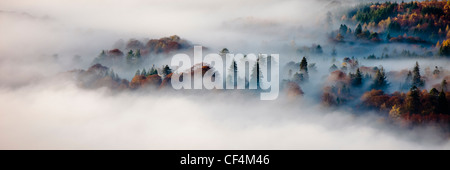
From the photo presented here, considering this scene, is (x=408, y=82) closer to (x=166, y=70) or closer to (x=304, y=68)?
(x=304, y=68)

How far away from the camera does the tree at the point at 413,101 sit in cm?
3183

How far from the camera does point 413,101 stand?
3195 centimetres

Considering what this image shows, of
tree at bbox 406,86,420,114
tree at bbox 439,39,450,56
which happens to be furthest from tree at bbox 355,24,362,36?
tree at bbox 406,86,420,114

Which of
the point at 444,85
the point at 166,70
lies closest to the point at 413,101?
the point at 444,85

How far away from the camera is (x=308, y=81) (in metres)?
33.4

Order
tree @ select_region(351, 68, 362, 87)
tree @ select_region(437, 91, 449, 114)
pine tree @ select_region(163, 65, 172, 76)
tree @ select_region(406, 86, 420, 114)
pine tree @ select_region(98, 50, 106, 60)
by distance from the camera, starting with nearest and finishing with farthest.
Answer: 1. tree @ select_region(437, 91, 449, 114)
2. tree @ select_region(406, 86, 420, 114)
3. tree @ select_region(351, 68, 362, 87)
4. pine tree @ select_region(163, 65, 172, 76)
5. pine tree @ select_region(98, 50, 106, 60)

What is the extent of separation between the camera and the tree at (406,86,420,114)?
3183 cm

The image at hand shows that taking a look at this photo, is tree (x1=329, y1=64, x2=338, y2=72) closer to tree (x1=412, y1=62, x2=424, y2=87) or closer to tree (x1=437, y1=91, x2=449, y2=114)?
tree (x1=412, y1=62, x2=424, y2=87)

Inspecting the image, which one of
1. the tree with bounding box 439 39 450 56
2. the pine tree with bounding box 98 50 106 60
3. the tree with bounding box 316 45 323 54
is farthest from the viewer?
the pine tree with bounding box 98 50 106 60

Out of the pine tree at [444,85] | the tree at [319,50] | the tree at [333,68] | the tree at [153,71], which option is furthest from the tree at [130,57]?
the pine tree at [444,85]

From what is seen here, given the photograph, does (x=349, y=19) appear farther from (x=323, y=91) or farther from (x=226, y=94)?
(x=226, y=94)

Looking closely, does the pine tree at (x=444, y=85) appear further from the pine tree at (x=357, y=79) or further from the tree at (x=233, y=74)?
the tree at (x=233, y=74)
